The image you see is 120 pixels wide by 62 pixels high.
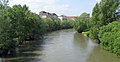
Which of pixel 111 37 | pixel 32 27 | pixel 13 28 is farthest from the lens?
pixel 32 27

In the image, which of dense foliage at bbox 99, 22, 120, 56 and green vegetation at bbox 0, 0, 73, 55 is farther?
dense foliage at bbox 99, 22, 120, 56

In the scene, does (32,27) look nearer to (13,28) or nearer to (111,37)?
(13,28)

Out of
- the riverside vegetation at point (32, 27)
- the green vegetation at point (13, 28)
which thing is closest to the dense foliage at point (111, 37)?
the riverside vegetation at point (32, 27)

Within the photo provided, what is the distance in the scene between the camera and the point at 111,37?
3625cm

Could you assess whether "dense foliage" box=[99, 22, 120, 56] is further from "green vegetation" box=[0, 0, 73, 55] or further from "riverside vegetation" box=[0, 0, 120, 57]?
"green vegetation" box=[0, 0, 73, 55]

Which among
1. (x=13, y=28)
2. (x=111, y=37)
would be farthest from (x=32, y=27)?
(x=111, y=37)

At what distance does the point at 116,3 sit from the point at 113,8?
1276mm

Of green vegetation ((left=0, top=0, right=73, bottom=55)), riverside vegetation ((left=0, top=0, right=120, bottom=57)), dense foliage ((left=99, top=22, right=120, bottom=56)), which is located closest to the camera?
green vegetation ((left=0, top=0, right=73, bottom=55))

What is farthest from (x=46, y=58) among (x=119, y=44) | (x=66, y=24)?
(x=66, y=24)

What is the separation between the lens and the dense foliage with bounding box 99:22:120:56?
109 ft

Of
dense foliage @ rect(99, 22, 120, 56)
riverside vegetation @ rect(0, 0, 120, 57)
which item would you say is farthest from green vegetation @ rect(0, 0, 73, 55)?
dense foliage @ rect(99, 22, 120, 56)

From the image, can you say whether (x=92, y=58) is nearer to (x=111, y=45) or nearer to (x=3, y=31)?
(x=111, y=45)

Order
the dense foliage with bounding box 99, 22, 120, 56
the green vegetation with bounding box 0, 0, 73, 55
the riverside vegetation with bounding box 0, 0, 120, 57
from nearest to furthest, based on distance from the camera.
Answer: the green vegetation with bounding box 0, 0, 73, 55 < the riverside vegetation with bounding box 0, 0, 120, 57 < the dense foliage with bounding box 99, 22, 120, 56

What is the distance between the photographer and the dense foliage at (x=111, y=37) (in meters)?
33.2
